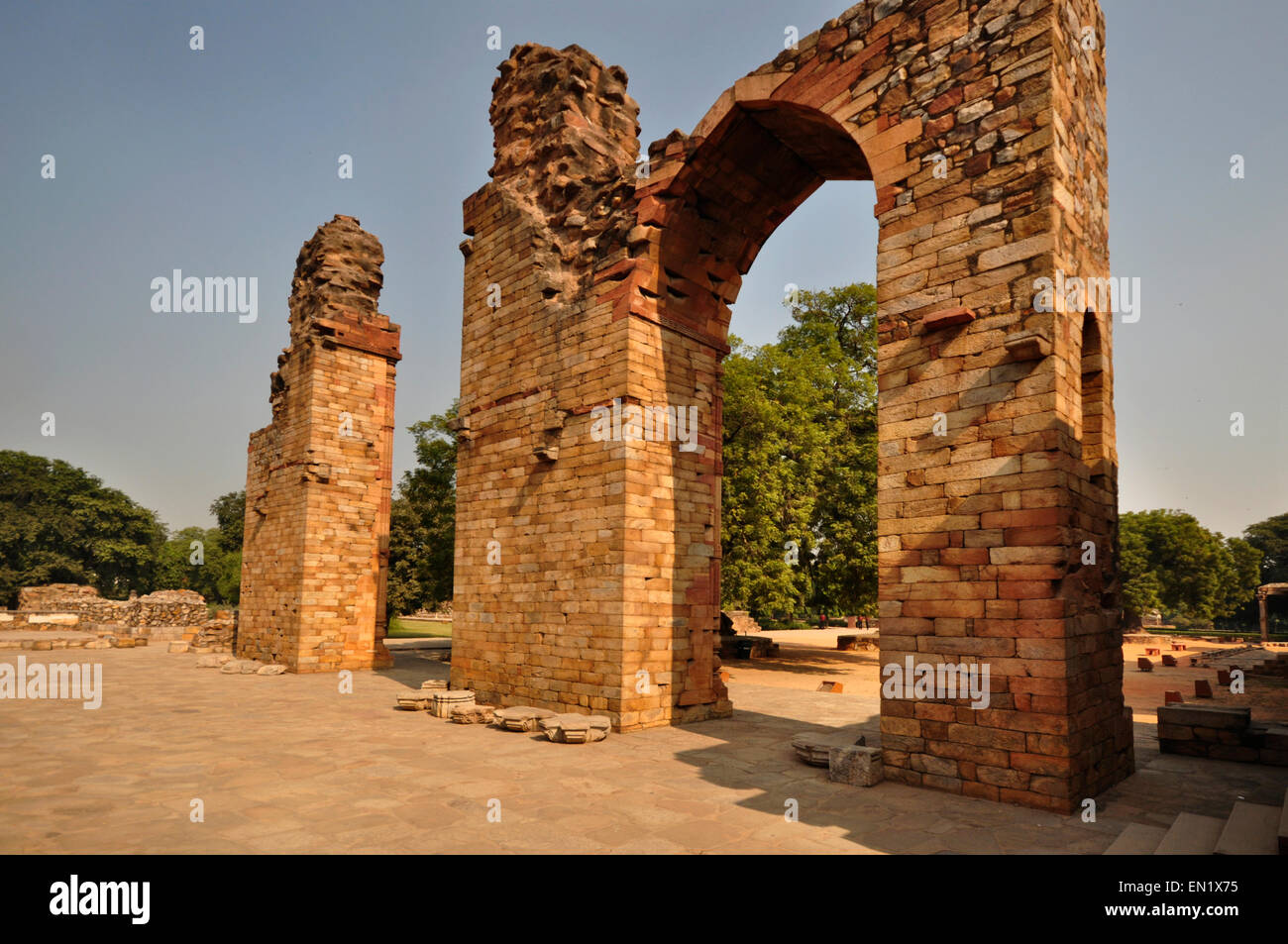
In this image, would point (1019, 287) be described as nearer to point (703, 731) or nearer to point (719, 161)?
point (719, 161)

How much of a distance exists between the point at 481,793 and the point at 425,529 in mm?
17491

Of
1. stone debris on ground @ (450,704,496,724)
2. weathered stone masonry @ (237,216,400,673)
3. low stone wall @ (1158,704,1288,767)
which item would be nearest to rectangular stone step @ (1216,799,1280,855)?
low stone wall @ (1158,704,1288,767)

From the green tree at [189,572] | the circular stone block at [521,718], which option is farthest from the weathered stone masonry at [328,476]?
the green tree at [189,572]

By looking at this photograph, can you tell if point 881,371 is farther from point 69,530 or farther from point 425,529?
point 69,530

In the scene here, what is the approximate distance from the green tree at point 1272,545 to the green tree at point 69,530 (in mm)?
87674

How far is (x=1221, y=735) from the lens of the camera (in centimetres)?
761

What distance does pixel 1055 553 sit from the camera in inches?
227

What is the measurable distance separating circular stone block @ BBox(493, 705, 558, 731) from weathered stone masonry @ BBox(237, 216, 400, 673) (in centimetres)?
881

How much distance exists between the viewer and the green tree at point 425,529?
21219 mm

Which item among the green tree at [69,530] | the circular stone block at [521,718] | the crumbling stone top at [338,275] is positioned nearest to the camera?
the circular stone block at [521,718]

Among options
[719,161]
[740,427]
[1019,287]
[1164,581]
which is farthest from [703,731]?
[1164,581]

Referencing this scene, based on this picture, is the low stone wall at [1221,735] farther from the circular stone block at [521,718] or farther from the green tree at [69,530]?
the green tree at [69,530]

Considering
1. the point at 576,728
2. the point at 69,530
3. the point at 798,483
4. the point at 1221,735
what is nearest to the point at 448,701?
the point at 576,728

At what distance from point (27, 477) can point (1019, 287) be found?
64.3 meters
